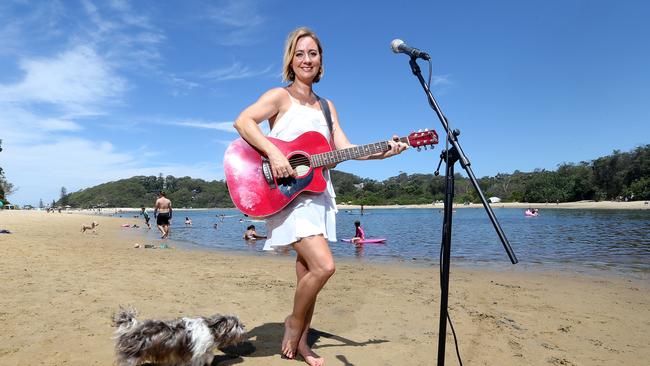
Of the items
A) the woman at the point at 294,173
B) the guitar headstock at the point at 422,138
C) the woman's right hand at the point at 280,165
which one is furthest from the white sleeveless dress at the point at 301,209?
the guitar headstock at the point at 422,138

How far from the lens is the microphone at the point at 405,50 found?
103 inches

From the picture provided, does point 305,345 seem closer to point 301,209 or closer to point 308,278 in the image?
point 308,278

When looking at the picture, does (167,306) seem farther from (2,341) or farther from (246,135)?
(246,135)

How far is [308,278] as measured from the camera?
2896 mm

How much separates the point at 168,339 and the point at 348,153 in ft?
6.12

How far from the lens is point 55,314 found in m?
3.99

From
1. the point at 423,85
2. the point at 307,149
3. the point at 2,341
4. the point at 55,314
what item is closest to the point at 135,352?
the point at 2,341

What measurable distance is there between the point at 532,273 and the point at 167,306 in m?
7.60

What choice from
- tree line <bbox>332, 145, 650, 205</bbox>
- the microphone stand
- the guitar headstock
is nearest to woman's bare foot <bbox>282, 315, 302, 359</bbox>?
the microphone stand

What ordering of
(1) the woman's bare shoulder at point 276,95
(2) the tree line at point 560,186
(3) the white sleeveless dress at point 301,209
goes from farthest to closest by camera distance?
(2) the tree line at point 560,186
(1) the woman's bare shoulder at point 276,95
(3) the white sleeveless dress at point 301,209

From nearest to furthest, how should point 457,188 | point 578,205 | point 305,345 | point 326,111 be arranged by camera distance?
point 305,345 < point 326,111 < point 578,205 < point 457,188

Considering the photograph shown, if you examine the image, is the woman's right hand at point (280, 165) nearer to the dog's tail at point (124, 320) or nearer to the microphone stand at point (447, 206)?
the microphone stand at point (447, 206)

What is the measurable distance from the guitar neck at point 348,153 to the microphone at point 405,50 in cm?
61

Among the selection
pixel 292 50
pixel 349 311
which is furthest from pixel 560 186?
pixel 292 50
